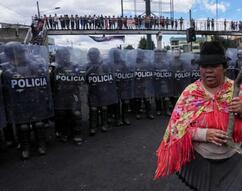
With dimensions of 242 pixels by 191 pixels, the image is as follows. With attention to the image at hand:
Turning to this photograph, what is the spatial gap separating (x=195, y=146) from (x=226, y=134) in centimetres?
29

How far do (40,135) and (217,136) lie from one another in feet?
14.3

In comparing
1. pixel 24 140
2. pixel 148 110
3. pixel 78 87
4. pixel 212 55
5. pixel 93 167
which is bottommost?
pixel 93 167

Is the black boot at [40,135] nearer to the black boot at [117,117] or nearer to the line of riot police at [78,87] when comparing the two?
the line of riot police at [78,87]

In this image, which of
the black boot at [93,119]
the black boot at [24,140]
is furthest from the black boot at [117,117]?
the black boot at [24,140]

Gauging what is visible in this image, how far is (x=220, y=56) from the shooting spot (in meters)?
2.57

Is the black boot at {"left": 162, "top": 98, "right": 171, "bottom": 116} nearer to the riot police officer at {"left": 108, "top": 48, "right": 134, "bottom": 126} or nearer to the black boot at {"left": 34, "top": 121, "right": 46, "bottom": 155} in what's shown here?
the riot police officer at {"left": 108, "top": 48, "right": 134, "bottom": 126}

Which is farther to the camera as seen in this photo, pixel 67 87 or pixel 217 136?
pixel 67 87

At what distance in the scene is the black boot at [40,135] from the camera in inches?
245

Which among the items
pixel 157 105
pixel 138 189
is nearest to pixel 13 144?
pixel 138 189

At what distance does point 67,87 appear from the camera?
683cm

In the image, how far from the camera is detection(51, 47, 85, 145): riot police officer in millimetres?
6816

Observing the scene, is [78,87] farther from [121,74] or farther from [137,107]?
[137,107]

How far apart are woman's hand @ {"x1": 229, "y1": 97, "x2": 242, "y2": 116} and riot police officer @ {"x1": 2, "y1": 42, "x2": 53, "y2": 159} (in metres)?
4.25

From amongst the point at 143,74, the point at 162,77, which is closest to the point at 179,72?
the point at 162,77
